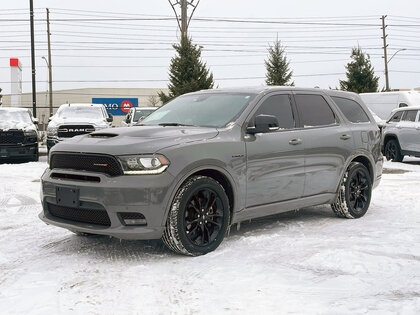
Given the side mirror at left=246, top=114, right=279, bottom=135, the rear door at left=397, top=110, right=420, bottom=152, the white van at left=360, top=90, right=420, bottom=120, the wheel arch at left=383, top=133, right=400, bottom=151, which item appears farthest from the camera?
the white van at left=360, top=90, right=420, bottom=120

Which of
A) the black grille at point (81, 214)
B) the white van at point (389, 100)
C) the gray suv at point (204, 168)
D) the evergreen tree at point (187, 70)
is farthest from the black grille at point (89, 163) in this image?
the evergreen tree at point (187, 70)

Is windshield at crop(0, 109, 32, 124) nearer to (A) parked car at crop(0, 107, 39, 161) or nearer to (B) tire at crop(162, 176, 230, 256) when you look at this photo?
(A) parked car at crop(0, 107, 39, 161)

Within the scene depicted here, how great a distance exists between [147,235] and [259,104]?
2098 millimetres

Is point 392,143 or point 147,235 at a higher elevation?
point 392,143

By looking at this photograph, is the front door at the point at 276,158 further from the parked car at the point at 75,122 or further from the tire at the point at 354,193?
the parked car at the point at 75,122

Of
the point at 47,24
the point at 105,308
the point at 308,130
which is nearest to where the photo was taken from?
the point at 105,308

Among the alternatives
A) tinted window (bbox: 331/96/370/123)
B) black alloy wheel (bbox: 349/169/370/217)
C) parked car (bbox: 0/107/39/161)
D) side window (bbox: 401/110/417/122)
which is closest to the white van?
side window (bbox: 401/110/417/122)

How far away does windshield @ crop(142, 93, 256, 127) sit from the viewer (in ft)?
19.5

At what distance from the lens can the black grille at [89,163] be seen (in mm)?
4938

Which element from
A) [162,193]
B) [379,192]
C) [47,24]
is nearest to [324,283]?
[162,193]

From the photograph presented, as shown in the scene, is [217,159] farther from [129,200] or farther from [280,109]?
[280,109]

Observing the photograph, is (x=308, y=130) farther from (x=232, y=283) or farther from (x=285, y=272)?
(x=232, y=283)

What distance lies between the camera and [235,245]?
572 cm

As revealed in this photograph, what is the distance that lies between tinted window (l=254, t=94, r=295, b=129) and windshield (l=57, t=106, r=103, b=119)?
1248cm
